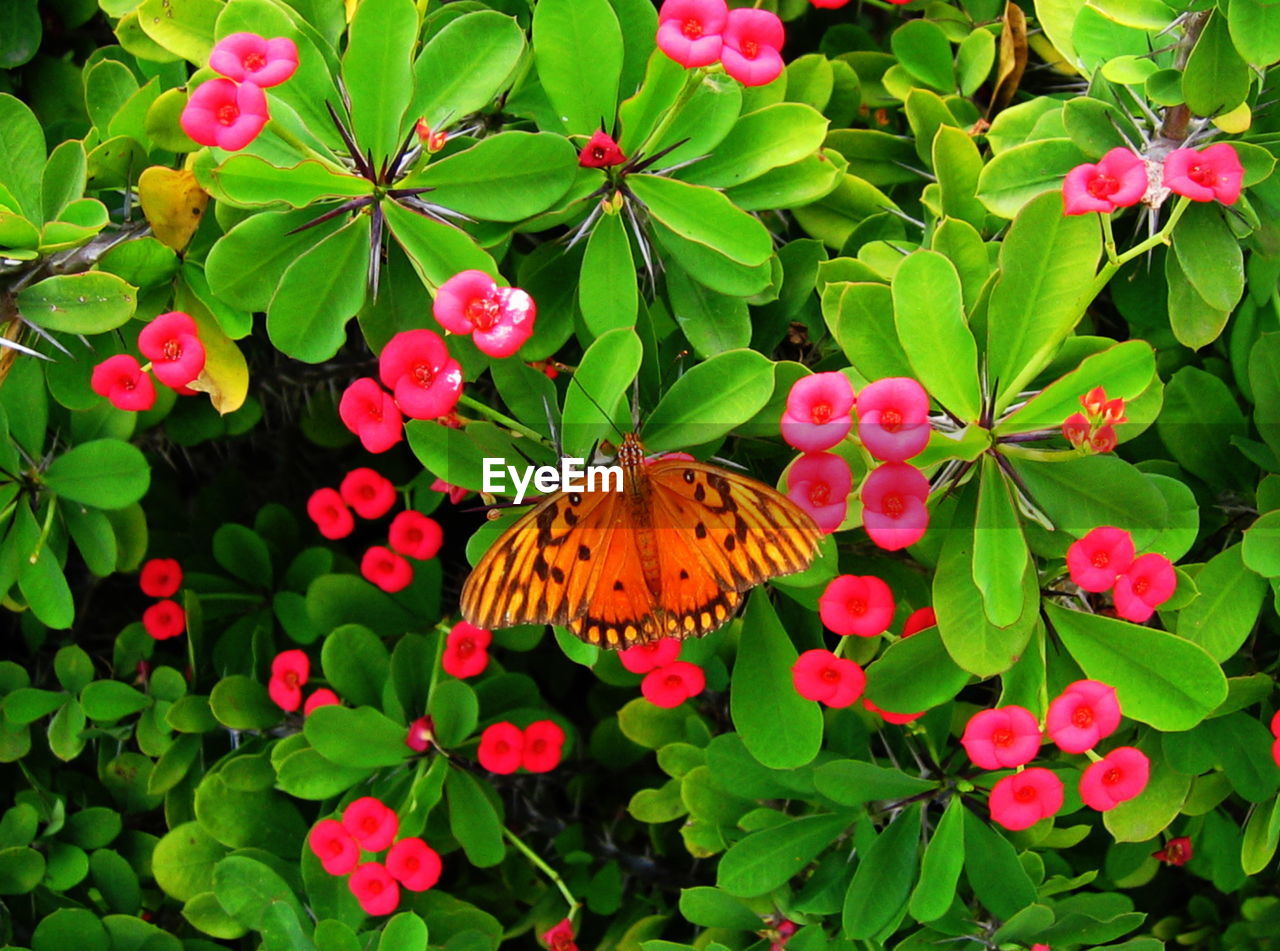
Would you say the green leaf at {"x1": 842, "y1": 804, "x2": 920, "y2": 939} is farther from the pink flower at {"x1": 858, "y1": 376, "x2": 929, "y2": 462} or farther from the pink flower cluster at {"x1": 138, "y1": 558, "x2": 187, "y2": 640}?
the pink flower cluster at {"x1": 138, "y1": 558, "x2": 187, "y2": 640}

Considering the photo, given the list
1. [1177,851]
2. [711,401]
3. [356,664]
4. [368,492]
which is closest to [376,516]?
[368,492]

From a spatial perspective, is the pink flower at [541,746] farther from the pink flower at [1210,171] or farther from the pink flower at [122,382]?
the pink flower at [1210,171]

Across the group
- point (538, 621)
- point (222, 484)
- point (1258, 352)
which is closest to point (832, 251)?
point (1258, 352)

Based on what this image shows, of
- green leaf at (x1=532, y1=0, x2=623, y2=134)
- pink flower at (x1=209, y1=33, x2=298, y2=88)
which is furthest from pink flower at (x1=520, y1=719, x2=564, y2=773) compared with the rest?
pink flower at (x1=209, y1=33, x2=298, y2=88)


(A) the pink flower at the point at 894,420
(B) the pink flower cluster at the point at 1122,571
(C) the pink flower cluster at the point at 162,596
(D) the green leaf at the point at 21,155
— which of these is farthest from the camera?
(C) the pink flower cluster at the point at 162,596

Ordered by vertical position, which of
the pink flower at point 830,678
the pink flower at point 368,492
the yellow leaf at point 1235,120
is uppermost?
the yellow leaf at point 1235,120

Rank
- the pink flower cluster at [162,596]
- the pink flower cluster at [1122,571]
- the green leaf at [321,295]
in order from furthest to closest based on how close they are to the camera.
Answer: the pink flower cluster at [162,596] → the green leaf at [321,295] → the pink flower cluster at [1122,571]

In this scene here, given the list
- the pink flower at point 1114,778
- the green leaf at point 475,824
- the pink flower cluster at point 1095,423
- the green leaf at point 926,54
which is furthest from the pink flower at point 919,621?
the green leaf at point 926,54
